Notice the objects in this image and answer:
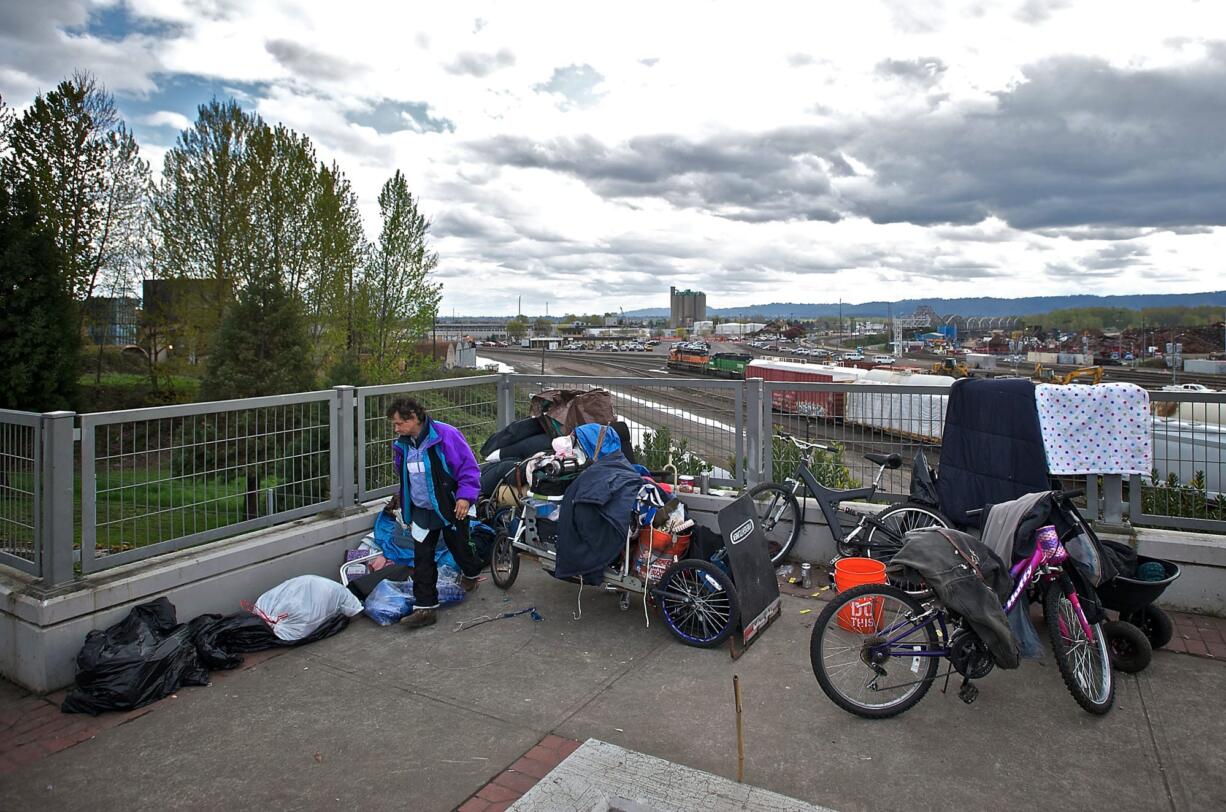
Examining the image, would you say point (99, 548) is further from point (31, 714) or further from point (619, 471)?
point (619, 471)

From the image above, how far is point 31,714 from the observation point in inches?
168

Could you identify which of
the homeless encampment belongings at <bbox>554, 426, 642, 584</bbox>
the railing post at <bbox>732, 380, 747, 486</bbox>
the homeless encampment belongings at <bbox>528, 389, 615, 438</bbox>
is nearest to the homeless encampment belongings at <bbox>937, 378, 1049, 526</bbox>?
the railing post at <bbox>732, 380, 747, 486</bbox>

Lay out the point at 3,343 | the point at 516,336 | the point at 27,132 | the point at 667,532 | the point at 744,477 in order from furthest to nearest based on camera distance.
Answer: the point at 516,336 → the point at 27,132 → the point at 3,343 → the point at 744,477 → the point at 667,532

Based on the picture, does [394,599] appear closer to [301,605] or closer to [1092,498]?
[301,605]

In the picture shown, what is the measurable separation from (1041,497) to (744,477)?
10.2ft

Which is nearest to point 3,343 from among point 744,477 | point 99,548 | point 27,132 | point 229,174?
point 27,132

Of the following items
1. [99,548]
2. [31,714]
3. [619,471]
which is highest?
[619,471]

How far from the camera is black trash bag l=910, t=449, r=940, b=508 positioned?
19.8 feet

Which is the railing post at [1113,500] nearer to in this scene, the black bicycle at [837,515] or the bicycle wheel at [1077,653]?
the black bicycle at [837,515]

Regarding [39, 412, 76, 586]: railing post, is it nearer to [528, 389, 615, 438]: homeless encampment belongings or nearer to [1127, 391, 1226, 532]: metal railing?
[528, 389, 615, 438]: homeless encampment belongings

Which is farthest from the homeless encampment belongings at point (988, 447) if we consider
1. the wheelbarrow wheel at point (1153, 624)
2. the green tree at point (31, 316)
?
the green tree at point (31, 316)

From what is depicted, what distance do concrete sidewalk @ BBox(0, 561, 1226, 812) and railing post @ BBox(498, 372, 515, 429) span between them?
326 centimetres

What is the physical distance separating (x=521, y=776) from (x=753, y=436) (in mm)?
4175

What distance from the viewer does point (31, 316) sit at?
76.5 feet
